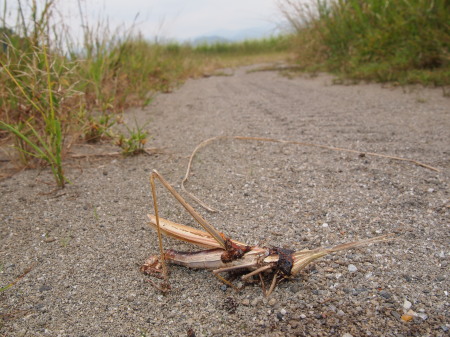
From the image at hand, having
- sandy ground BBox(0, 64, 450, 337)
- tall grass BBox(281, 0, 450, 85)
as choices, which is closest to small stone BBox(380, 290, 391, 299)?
sandy ground BBox(0, 64, 450, 337)

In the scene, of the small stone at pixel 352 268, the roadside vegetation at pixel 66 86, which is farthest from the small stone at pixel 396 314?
the roadside vegetation at pixel 66 86

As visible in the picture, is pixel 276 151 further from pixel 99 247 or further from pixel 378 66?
pixel 378 66

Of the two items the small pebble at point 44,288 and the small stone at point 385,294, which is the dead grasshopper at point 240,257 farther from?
the small pebble at point 44,288

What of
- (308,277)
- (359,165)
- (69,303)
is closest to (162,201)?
(69,303)

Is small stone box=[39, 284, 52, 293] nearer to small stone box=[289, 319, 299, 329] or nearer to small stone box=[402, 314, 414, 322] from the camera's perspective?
small stone box=[289, 319, 299, 329]

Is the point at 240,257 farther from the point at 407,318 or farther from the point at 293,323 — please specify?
the point at 407,318

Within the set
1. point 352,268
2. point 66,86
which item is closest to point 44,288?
point 352,268

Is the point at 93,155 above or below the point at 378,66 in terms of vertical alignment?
below

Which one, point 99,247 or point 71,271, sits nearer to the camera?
point 71,271
